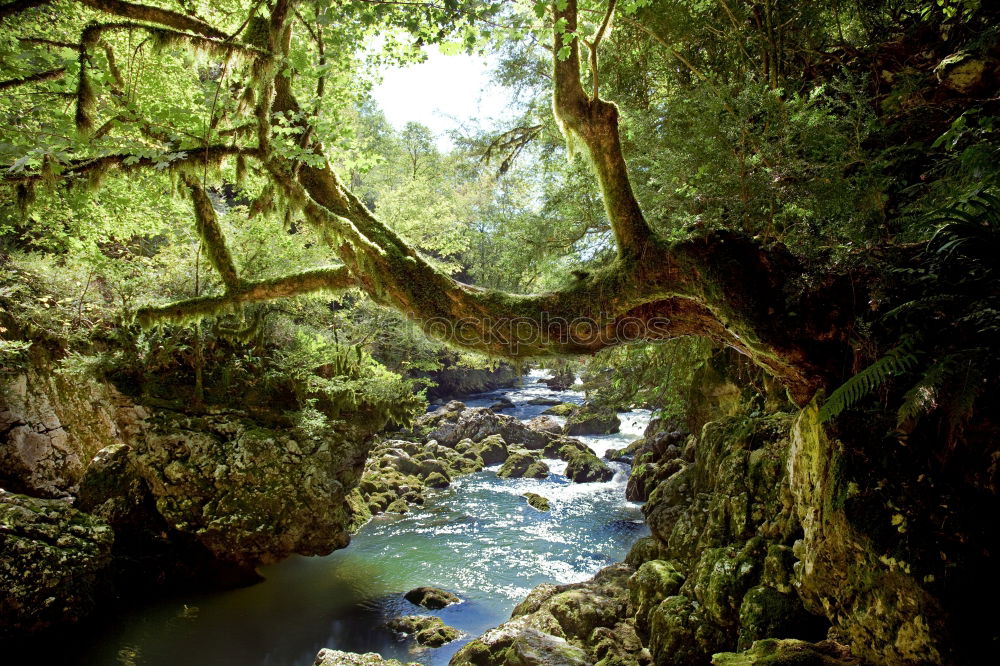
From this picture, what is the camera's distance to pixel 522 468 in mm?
15180

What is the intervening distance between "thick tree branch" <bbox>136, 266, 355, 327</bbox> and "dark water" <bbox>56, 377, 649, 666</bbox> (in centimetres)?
510

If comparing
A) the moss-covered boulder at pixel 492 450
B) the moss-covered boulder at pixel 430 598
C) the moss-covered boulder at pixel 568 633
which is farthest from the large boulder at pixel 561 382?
the moss-covered boulder at pixel 568 633

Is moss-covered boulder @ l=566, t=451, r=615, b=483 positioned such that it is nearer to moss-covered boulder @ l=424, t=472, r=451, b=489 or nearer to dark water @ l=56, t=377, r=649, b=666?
dark water @ l=56, t=377, r=649, b=666

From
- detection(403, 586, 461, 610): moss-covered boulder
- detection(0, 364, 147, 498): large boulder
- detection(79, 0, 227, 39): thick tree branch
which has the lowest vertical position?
detection(403, 586, 461, 610): moss-covered boulder

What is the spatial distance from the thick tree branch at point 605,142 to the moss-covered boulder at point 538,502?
1016cm

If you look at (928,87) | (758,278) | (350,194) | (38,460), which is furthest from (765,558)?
(38,460)

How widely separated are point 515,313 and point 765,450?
3755mm

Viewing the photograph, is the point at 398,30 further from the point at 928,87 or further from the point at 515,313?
the point at 928,87

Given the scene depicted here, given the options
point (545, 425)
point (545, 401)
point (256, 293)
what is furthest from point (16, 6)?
point (545, 401)

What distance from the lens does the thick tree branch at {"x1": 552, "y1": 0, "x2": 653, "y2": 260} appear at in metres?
3.89

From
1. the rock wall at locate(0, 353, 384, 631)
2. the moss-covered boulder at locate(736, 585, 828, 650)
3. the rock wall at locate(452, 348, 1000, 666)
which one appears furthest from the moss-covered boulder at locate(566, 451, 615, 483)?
the moss-covered boulder at locate(736, 585, 828, 650)

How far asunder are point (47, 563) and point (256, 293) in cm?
535

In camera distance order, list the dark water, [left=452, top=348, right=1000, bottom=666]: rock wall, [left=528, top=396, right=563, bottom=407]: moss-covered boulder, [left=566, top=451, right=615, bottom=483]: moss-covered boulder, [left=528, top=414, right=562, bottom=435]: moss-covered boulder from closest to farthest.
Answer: [left=452, top=348, right=1000, bottom=666]: rock wall, the dark water, [left=566, top=451, right=615, bottom=483]: moss-covered boulder, [left=528, top=414, right=562, bottom=435]: moss-covered boulder, [left=528, top=396, right=563, bottom=407]: moss-covered boulder

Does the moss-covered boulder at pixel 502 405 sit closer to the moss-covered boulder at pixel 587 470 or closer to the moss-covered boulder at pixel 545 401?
the moss-covered boulder at pixel 545 401
